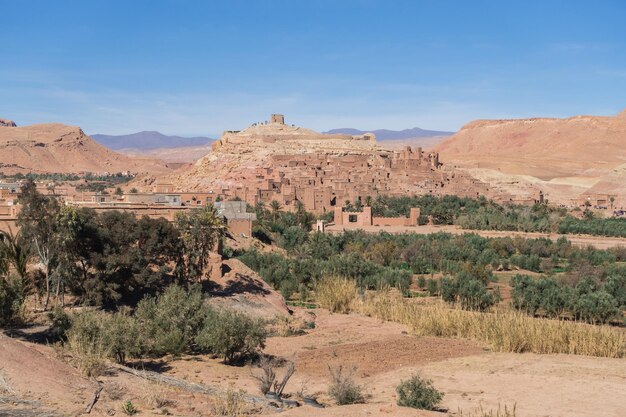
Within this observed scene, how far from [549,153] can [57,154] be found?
Result: 94.5 meters

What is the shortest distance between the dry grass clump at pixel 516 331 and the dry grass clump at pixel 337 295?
197 cm

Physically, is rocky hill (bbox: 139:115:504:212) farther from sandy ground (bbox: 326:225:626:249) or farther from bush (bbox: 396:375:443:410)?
bush (bbox: 396:375:443:410)

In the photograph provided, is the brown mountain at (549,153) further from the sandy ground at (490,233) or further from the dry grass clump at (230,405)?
the dry grass clump at (230,405)

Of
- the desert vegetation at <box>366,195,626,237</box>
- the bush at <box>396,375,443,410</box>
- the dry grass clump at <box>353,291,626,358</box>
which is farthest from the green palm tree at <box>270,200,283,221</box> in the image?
the bush at <box>396,375,443,410</box>

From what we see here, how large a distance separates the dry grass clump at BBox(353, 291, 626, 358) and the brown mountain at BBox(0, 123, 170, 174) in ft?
367

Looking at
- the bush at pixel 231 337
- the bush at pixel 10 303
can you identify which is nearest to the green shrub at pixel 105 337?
the bush at pixel 231 337

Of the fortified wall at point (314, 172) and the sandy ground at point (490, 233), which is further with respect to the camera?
the fortified wall at point (314, 172)

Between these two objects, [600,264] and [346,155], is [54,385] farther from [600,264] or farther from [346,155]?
[346,155]

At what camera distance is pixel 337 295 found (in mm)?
23906

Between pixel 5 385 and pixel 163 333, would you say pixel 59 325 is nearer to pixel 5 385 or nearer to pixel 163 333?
pixel 163 333

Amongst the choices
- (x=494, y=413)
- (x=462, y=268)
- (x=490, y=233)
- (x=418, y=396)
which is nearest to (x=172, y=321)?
(x=418, y=396)

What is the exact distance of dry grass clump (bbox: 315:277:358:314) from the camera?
23.9 meters

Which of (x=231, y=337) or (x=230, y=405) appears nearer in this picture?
(x=230, y=405)

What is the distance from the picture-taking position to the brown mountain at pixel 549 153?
3374 inches
